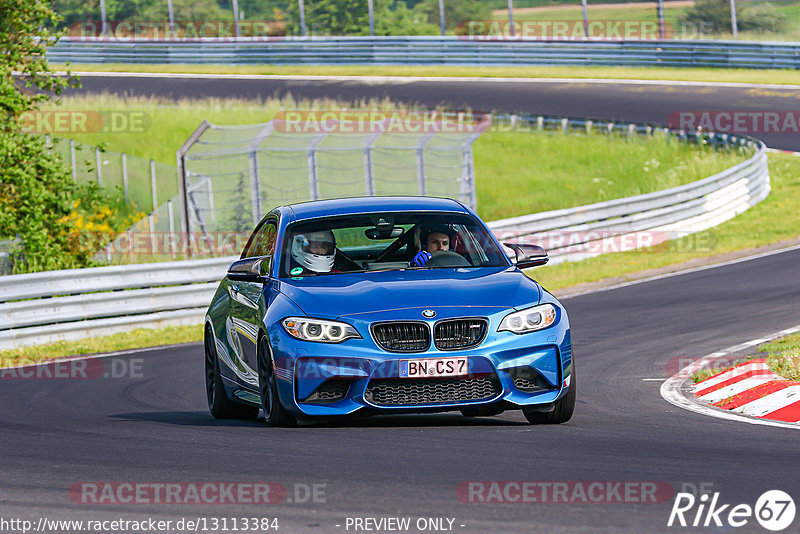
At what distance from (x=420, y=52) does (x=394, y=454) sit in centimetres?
4394

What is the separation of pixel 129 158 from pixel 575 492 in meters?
25.3

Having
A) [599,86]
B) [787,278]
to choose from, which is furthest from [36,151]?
[599,86]

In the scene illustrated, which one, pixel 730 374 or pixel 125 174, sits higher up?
pixel 730 374

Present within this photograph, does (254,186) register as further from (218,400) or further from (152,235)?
(218,400)

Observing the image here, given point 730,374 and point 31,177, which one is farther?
point 31,177

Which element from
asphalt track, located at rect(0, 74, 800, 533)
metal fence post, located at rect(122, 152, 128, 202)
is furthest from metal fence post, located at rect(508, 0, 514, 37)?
asphalt track, located at rect(0, 74, 800, 533)

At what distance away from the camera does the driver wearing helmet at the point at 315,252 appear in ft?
30.5

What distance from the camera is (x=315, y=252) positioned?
9.37m

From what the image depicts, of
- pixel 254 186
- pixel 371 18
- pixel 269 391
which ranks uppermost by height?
pixel 371 18

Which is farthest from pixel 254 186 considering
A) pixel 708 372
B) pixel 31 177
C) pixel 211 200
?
pixel 708 372

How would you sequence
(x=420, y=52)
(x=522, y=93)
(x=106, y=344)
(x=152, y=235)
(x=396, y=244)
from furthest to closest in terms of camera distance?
1. (x=420, y=52)
2. (x=522, y=93)
3. (x=152, y=235)
4. (x=106, y=344)
5. (x=396, y=244)

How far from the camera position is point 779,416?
8844 millimetres

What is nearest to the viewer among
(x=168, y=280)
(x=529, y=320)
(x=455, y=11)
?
(x=529, y=320)

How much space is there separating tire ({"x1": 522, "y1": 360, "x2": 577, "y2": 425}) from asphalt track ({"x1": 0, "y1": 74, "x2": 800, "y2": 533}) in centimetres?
9
